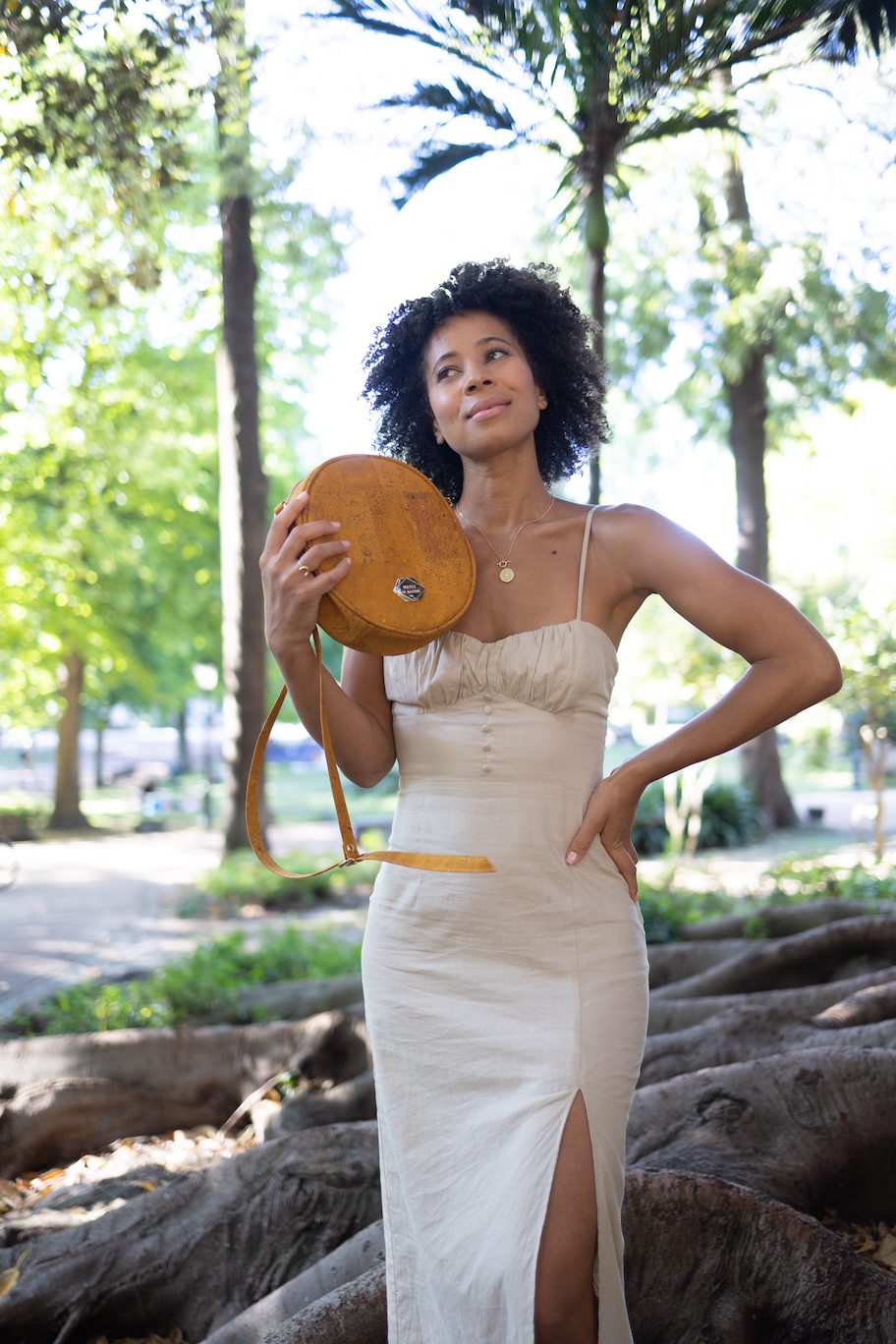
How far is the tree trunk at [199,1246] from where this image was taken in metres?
3.40

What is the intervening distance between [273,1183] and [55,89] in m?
4.67

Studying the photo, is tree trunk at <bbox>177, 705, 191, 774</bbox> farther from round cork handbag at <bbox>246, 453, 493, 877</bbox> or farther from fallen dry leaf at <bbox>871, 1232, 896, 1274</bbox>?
round cork handbag at <bbox>246, 453, 493, 877</bbox>

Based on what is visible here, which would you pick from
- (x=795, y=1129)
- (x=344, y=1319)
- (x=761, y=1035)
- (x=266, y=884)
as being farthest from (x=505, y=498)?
(x=266, y=884)

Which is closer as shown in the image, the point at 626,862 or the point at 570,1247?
the point at 570,1247

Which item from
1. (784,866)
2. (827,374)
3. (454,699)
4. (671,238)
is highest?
(671,238)

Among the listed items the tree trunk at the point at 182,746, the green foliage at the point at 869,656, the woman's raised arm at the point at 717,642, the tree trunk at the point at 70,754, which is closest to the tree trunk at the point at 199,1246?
the woman's raised arm at the point at 717,642

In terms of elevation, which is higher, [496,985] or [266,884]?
[496,985]

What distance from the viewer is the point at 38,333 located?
15.3 m

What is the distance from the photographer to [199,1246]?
11.6ft

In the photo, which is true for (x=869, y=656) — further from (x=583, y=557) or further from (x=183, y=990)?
(x=583, y=557)

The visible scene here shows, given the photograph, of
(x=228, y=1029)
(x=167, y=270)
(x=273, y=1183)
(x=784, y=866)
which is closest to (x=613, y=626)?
(x=273, y=1183)

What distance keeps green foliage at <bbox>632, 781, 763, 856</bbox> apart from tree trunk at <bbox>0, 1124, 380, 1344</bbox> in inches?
512

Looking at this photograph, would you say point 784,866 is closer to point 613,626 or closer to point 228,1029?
point 228,1029

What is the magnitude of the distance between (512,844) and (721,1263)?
4.31ft
